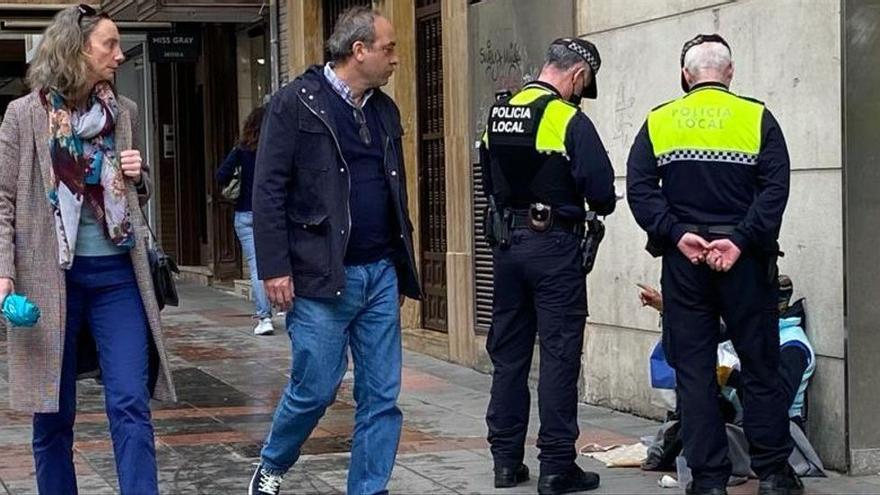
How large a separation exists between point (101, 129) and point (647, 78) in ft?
11.9

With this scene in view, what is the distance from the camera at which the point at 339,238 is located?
5566 mm

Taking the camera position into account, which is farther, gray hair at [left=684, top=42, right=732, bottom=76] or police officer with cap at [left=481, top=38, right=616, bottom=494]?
police officer with cap at [left=481, top=38, right=616, bottom=494]

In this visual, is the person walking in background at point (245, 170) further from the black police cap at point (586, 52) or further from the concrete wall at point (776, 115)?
the black police cap at point (586, 52)

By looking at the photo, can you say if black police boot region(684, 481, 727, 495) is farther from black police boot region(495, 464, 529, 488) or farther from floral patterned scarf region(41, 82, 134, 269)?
floral patterned scarf region(41, 82, 134, 269)

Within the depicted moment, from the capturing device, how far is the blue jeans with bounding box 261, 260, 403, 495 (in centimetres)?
565

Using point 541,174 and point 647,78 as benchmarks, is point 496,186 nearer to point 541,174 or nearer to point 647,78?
point 541,174

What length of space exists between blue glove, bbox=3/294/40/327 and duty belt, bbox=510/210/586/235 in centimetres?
216

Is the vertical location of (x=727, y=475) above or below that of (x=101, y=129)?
below

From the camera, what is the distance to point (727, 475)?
20.1 feet

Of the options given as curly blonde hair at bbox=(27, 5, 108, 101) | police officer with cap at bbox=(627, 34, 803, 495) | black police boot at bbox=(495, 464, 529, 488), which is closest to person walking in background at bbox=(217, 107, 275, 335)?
black police boot at bbox=(495, 464, 529, 488)

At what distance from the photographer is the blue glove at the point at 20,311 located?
16.7 feet

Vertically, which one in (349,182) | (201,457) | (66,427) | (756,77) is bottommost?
(201,457)

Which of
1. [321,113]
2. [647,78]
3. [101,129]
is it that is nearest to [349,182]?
[321,113]

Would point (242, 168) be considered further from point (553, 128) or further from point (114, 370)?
point (114, 370)
